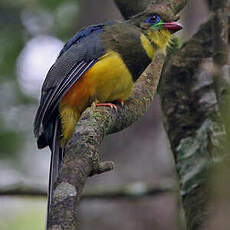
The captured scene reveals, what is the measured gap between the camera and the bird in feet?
11.9

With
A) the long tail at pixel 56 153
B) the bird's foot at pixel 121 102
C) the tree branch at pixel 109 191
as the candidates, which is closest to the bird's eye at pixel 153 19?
the bird's foot at pixel 121 102

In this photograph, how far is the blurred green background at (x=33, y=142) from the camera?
6570 mm

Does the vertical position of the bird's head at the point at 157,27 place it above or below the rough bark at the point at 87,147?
above

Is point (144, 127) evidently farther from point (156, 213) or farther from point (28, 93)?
point (28, 93)

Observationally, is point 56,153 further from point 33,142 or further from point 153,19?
point 33,142

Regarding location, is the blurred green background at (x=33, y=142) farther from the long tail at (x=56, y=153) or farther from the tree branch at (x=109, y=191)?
the long tail at (x=56, y=153)

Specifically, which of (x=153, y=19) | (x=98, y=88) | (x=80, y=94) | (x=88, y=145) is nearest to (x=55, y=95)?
(x=80, y=94)

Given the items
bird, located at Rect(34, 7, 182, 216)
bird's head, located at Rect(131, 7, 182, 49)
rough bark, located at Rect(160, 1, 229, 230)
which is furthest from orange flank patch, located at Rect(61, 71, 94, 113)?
rough bark, located at Rect(160, 1, 229, 230)

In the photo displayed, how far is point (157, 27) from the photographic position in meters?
3.91

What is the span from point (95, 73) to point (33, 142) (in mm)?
4456

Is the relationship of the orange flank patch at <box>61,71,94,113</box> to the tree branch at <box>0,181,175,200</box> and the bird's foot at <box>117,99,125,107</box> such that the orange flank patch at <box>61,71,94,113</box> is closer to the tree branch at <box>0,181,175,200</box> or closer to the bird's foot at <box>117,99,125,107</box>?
the bird's foot at <box>117,99,125,107</box>

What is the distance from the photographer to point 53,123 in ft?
12.5

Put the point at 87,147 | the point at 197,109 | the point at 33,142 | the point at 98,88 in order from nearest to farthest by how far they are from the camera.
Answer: the point at 87,147, the point at 98,88, the point at 197,109, the point at 33,142

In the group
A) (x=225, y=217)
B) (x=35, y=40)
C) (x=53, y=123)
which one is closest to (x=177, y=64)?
(x=53, y=123)
